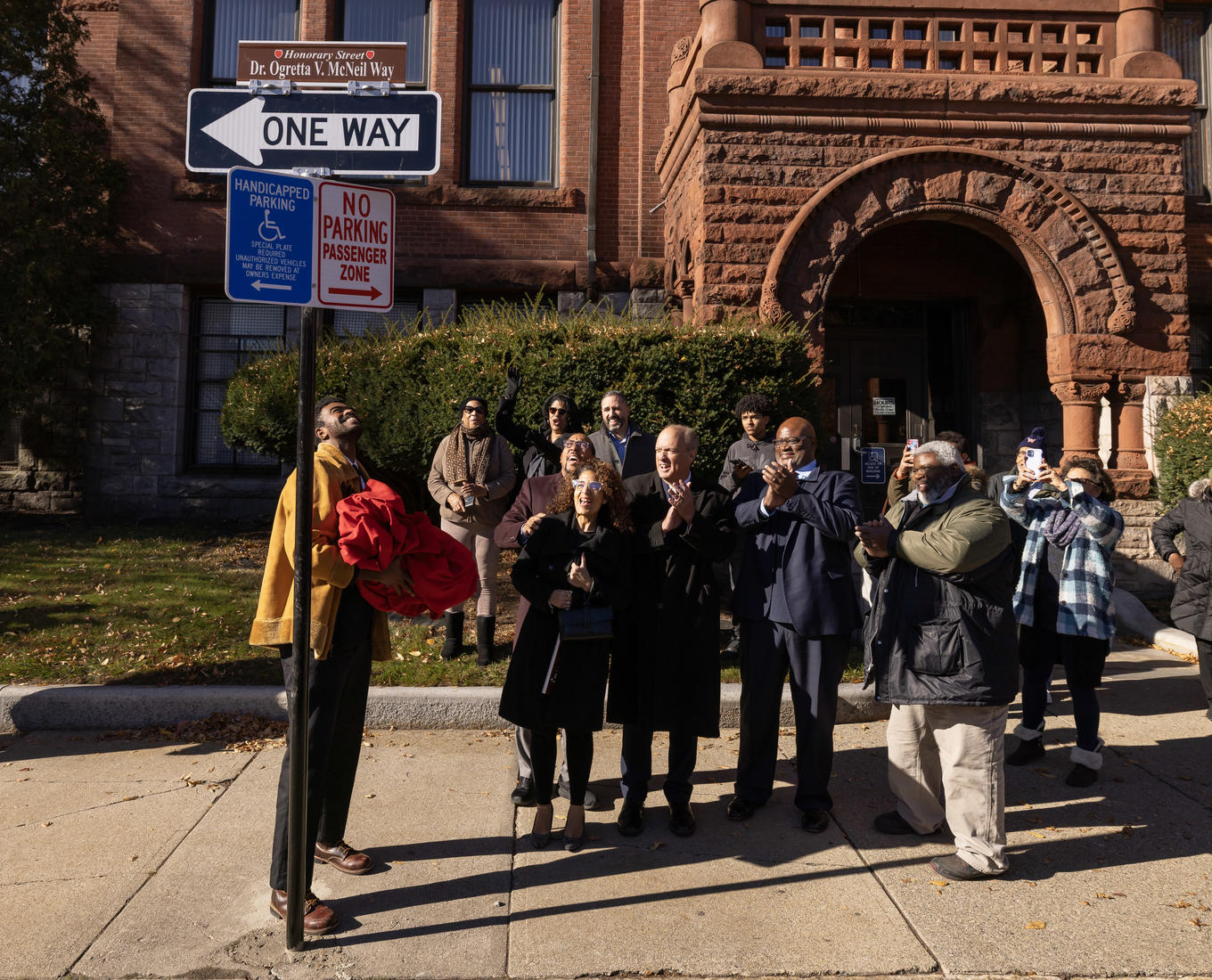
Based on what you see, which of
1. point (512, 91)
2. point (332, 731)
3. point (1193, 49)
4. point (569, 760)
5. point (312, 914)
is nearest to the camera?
point (312, 914)

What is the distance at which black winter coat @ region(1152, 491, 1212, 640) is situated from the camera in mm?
5828

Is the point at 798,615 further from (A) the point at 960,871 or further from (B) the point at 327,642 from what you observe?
(B) the point at 327,642

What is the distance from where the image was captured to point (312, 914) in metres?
3.45

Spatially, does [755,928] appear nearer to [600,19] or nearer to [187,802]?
[187,802]

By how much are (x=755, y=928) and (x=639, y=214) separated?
11230 millimetres

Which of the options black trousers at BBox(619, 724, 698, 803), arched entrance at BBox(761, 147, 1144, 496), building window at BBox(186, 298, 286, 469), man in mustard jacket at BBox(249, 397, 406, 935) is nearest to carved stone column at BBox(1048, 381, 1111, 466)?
arched entrance at BBox(761, 147, 1144, 496)

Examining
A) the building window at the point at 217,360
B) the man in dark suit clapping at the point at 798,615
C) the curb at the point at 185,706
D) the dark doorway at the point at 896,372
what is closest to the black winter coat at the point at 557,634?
the man in dark suit clapping at the point at 798,615

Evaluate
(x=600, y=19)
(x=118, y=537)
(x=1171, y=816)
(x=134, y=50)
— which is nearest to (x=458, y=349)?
(x=118, y=537)

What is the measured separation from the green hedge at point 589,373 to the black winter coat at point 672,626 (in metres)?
3.37

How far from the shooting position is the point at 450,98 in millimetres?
13320

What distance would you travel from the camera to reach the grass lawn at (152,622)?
639cm

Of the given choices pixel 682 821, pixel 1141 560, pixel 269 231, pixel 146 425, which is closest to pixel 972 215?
pixel 1141 560

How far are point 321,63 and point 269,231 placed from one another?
3.77 feet

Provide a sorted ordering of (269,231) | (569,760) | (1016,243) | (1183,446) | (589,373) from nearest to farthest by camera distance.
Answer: (269,231) < (569,760) < (589,373) < (1183,446) < (1016,243)
